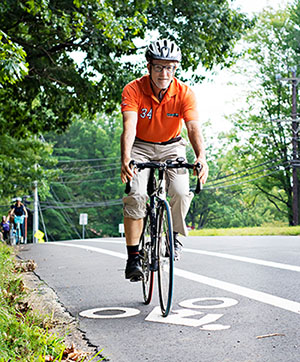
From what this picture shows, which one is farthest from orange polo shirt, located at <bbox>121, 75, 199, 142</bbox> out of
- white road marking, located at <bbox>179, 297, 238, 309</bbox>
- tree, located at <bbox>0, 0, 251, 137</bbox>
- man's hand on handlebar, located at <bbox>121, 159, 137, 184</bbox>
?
tree, located at <bbox>0, 0, 251, 137</bbox>

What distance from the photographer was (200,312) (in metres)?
4.51

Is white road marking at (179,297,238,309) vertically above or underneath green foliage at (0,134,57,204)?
underneath

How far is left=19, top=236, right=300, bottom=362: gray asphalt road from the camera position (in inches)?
135

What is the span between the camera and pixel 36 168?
2889 cm

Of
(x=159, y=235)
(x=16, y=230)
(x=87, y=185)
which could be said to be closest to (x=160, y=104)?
(x=159, y=235)

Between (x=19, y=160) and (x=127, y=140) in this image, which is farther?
(x=19, y=160)

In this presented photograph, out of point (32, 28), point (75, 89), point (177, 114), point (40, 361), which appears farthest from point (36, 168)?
point (40, 361)

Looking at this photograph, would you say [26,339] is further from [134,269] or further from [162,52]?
[162,52]

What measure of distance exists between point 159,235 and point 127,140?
2.68 ft

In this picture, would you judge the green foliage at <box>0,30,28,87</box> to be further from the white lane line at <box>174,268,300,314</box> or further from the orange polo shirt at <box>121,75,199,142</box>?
the white lane line at <box>174,268,300,314</box>

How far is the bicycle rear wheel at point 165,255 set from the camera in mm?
4293

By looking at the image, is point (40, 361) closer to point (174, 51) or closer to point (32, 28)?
point (174, 51)

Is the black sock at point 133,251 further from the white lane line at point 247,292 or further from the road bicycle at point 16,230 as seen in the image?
the road bicycle at point 16,230

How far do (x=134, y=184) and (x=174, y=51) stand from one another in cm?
114
